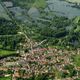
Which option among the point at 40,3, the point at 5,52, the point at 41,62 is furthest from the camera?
the point at 40,3

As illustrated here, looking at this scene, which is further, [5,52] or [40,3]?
[40,3]

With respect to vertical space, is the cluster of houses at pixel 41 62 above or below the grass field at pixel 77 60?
above

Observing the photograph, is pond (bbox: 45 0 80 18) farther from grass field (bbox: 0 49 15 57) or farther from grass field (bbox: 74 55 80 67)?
grass field (bbox: 0 49 15 57)

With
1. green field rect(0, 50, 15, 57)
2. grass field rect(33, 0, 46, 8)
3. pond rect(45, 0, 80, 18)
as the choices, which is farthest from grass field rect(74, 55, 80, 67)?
grass field rect(33, 0, 46, 8)

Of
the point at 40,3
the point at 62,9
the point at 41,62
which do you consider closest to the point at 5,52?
the point at 41,62

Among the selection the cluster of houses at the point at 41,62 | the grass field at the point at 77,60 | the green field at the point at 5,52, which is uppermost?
the green field at the point at 5,52

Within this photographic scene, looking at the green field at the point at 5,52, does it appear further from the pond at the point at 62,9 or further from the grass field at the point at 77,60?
the pond at the point at 62,9

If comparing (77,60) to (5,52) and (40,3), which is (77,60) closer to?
(5,52)

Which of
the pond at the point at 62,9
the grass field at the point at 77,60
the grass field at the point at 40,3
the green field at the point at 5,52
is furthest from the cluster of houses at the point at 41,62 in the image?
the grass field at the point at 40,3

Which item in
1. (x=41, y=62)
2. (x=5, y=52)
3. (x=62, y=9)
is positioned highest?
(x=5, y=52)
